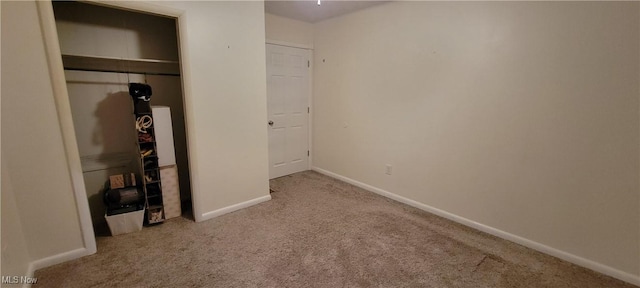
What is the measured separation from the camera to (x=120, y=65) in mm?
2451

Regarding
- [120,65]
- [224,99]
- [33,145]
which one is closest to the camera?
[33,145]

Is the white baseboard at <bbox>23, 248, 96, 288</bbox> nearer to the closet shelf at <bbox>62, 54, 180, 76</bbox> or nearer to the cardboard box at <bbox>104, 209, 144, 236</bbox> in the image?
the cardboard box at <bbox>104, 209, 144, 236</bbox>

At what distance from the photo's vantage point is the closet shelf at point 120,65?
223 centimetres

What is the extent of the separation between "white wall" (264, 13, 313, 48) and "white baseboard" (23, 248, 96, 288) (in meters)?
2.89

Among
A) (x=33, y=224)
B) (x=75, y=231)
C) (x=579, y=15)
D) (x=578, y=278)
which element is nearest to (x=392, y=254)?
(x=578, y=278)

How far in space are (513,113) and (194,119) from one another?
110 inches

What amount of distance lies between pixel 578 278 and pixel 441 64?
199 cm

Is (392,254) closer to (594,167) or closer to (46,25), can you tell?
(594,167)

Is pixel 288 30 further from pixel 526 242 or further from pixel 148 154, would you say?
pixel 526 242

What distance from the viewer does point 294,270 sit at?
1938mm

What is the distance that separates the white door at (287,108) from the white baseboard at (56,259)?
219cm

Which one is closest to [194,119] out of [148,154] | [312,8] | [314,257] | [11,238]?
[148,154]

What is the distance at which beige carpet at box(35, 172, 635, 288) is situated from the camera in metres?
1.84

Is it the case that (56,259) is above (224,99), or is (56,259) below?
below
